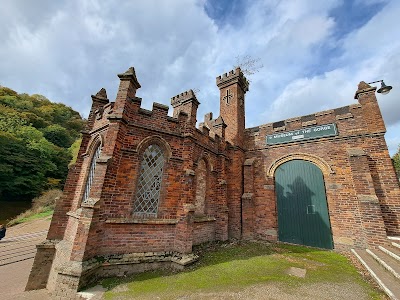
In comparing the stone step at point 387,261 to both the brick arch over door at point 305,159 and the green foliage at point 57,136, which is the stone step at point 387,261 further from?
the green foliage at point 57,136

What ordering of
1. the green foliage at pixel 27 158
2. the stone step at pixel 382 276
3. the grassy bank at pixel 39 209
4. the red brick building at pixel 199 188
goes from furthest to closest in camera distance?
1. the green foliage at pixel 27 158
2. the grassy bank at pixel 39 209
3. the red brick building at pixel 199 188
4. the stone step at pixel 382 276

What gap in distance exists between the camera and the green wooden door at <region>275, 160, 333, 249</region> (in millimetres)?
8789

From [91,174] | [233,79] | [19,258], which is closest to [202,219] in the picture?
[91,174]

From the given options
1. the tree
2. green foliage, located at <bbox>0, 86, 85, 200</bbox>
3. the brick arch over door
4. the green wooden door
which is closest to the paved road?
the tree

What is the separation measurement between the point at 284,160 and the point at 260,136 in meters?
2.10

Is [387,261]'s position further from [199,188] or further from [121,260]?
[121,260]

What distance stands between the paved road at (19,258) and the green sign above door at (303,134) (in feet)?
39.5

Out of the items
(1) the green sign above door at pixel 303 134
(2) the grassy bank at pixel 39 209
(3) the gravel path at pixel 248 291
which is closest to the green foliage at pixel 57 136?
(2) the grassy bank at pixel 39 209

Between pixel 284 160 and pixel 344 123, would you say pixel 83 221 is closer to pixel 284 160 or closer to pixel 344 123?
pixel 284 160

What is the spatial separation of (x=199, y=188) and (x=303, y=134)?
660 cm

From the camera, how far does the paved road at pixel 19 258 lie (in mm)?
6434

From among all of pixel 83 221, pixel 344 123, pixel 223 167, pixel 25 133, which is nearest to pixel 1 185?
pixel 25 133

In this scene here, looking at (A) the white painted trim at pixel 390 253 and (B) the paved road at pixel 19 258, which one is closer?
(A) the white painted trim at pixel 390 253

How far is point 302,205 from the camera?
9430 mm
